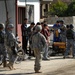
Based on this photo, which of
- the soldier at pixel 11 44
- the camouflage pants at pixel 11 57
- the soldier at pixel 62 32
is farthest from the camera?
the soldier at pixel 62 32

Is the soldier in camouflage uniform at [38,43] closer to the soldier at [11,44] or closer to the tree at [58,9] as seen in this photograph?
the soldier at [11,44]

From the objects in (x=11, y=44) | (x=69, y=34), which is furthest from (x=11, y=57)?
(x=69, y=34)

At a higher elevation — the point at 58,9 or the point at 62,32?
the point at 58,9

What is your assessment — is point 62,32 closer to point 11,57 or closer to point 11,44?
point 11,57

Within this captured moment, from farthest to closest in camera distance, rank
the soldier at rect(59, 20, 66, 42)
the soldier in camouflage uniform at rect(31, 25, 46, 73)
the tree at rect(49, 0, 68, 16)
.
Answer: the tree at rect(49, 0, 68, 16) < the soldier at rect(59, 20, 66, 42) < the soldier in camouflage uniform at rect(31, 25, 46, 73)

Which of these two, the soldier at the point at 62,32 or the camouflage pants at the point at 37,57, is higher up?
the soldier at the point at 62,32

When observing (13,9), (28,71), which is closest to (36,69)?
(28,71)

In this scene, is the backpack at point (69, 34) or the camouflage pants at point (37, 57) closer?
the camouflage pants at point (37, 57)

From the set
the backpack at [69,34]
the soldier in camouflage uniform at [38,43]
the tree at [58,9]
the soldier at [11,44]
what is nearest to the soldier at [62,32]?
the backpack at [69,34]

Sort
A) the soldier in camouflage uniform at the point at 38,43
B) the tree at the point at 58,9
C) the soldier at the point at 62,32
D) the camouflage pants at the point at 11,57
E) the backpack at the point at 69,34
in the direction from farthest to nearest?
1. the tree at the point at 58,9
2. the soldier at the point at 62,32
3. the backpack at the point at 69,34
4. the camouflage pants at the point at 11,57
5. the soldier in camouflage uniform at the point at 38,43

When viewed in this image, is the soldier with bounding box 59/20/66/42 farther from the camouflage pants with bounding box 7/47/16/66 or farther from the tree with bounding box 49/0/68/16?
the tree with bounding box 49/0/68/16

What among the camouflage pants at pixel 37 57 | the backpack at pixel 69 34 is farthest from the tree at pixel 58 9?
the camouflage pants at pixel 37 57

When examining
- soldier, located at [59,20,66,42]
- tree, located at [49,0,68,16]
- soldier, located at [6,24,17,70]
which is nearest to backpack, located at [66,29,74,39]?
soldier, located at [59,20,66,42]

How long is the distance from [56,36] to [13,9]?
386 cm
